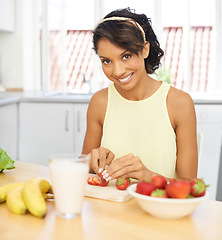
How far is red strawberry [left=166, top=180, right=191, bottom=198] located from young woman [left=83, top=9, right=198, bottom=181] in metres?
0.47

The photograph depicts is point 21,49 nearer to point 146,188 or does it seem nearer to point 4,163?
point 4,163

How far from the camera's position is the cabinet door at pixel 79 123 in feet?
10.6

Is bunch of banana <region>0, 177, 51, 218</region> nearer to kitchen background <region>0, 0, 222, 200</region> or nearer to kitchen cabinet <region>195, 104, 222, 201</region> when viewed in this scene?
kitchen background <region>0, 0, 222, 200</region>

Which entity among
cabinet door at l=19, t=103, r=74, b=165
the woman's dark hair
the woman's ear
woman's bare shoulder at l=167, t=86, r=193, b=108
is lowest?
cabinet door at l=19, t=103, r=74, b=165

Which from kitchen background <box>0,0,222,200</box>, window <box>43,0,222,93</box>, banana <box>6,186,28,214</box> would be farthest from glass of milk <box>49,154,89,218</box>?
window <box>43,0,222,93</box>

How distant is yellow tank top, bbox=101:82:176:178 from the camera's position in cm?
167

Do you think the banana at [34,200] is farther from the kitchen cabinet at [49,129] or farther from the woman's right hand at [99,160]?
the kitchen cabinet at [49,129]

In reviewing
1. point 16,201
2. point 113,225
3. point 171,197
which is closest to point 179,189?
point 171,197

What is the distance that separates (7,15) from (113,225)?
312 cm

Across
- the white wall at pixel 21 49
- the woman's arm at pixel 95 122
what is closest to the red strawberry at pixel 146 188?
the woman's arm at pixel 95 122

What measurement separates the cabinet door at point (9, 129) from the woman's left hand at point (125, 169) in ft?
6.68

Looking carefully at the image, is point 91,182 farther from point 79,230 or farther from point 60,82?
point 60,82

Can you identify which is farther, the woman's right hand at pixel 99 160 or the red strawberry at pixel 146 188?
the woman's right hand at pixel 99 160

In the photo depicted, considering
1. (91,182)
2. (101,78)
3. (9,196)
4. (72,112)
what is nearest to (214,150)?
(72,112)
